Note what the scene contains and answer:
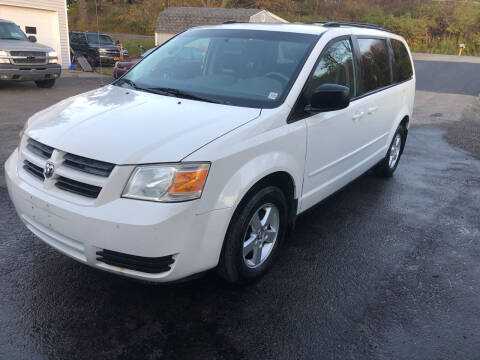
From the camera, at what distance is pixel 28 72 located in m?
12.0

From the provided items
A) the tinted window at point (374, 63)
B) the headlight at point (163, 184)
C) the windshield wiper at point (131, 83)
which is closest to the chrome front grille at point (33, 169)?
the headlight at point (163, 184)

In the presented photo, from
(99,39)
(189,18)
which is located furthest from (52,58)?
(189,18)

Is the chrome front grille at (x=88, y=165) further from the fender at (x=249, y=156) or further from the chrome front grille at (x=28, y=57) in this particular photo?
the chrome front grille at (x=28, y=57)

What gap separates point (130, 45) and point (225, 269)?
1449 inches

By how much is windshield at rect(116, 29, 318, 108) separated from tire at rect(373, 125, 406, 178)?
103 inches

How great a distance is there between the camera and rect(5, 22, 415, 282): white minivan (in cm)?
253

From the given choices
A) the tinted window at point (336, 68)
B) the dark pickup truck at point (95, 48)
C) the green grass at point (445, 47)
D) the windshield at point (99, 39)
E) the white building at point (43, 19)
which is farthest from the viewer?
the green grass at point (445, 47)

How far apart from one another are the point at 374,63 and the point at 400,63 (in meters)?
1.11

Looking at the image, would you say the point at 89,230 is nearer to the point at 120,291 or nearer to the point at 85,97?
the point at 120,291

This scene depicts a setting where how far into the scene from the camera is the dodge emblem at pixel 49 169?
272cm

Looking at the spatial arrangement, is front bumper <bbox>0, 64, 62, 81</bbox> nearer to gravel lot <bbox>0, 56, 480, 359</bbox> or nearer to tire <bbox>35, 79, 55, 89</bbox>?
tire <bbox>35, 79, 55, 89</bbox>

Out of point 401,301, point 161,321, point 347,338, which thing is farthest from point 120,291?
point 401,301

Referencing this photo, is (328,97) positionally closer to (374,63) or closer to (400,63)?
(374,63)

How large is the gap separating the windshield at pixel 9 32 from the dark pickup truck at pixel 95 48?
29.6 ft
